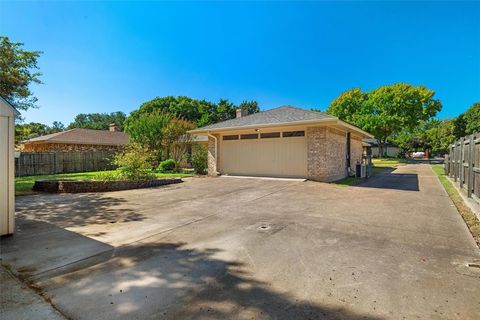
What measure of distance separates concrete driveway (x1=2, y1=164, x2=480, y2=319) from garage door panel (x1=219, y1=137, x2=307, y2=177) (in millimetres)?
6178

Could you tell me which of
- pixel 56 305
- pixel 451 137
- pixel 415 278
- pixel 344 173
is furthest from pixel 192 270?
pixel 451 137

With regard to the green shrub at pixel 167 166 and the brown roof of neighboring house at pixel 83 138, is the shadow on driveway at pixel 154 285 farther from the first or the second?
the brown roof of neighboring house at pixel 83 138

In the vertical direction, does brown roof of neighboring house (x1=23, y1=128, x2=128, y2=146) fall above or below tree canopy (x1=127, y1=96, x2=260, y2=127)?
below

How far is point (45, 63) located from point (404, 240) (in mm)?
18130

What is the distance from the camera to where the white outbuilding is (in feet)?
14.0

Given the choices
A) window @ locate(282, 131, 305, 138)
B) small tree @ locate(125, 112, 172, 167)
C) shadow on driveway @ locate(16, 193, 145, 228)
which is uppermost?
small tree @ locate(125, 112, 172, 167)

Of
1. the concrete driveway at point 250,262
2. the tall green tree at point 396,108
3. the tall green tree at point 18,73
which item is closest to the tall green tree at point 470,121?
the tall green tree at point 396,108

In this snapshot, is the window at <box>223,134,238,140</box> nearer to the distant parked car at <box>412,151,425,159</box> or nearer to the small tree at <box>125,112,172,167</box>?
the small tree at <box>125,112,172,167</box>

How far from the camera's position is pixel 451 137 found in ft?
123

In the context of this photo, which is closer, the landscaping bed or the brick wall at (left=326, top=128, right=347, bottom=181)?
the landscaping bed

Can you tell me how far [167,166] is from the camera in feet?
62.2

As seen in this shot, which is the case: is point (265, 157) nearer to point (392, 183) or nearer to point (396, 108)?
point (392, 183)

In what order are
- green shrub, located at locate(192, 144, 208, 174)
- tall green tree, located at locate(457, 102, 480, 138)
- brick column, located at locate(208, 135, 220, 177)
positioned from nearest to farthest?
brick column, located at locate(208, 135, 220, 177) < green shrub, located at locate(192, 144, 208, 174) < tall green tree, located at locate(457, 102, 480, 138)

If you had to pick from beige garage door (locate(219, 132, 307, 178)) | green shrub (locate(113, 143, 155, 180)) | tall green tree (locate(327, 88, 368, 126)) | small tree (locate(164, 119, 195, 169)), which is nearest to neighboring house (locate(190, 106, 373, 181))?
beige garage door (locate(219, 132, 307, 178))
